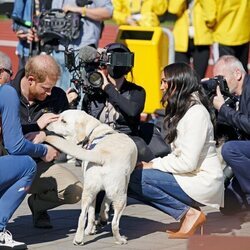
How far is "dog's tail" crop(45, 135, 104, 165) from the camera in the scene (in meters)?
7.23

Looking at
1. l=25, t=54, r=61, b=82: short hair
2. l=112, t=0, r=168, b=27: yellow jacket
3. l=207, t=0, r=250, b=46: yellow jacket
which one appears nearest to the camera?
l=25, t=54, r=61, b=82: short hair

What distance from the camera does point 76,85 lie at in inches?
341

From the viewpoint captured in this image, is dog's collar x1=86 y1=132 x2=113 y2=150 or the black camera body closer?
dog's collar x1=86 y1=132 x2=113 y2=150

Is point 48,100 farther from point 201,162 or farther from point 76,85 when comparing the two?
point 201,162

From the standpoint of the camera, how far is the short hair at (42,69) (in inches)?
302

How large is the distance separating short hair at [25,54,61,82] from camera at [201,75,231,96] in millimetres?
1450

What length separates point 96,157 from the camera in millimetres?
7270

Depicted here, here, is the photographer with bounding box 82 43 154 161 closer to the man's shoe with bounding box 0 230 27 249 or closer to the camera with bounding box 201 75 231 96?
the camera with bounding box 201 75 231 96

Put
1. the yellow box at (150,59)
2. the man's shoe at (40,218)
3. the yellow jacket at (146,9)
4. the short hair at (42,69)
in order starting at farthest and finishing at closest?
1. the yellow jacket at (146,9)
2. the yellow box at (150,59)
3. the man's shoe at (40,218)
4. the short hair at (42,69)

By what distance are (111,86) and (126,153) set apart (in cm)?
111

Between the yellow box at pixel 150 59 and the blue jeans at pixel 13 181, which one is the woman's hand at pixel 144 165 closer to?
the blue jeans at pixel 13 181

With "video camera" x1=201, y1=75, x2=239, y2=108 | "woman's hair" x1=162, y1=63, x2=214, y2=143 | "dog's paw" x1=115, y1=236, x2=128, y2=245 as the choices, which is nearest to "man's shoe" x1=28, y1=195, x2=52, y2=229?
"dog's paw" x1=115, y1=236, x2=128, y2=245

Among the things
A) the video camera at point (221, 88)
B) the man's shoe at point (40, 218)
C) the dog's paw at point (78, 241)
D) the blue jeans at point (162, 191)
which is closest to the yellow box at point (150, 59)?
the video camera at point (221, 88)

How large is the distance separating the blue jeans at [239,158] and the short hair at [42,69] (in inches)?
63.4
